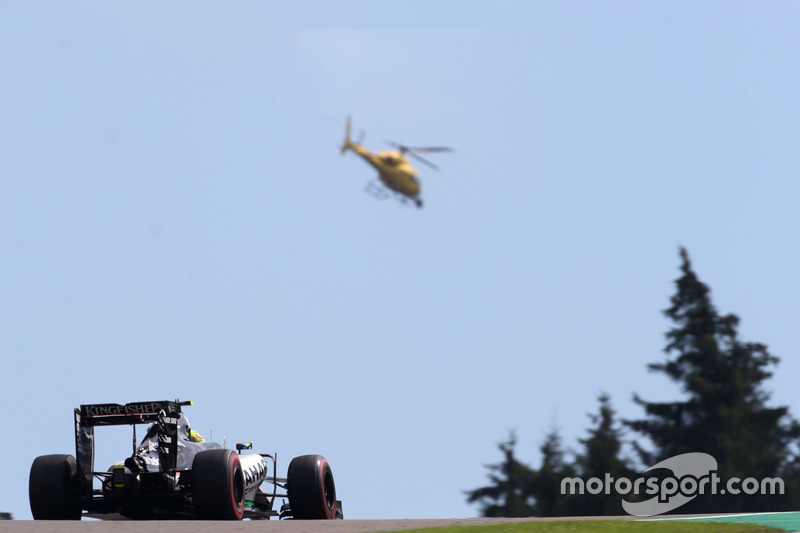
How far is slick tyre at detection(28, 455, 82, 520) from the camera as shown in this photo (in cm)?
1484

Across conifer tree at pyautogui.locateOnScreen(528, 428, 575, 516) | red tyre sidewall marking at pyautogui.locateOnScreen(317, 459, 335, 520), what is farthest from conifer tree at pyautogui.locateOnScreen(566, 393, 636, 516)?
red tyre sidewall marking at pyautogui.locateOnScreen(317, 459, 335, 520)

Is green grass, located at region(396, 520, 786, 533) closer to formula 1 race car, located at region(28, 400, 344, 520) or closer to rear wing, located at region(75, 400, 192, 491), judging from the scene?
formula 1 race car, located at region(28, 400, 344, 520)

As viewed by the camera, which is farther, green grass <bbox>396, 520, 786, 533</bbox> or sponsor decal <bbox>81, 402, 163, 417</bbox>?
sponsor decal <bbox>81, 402, 163, 417</bbox>

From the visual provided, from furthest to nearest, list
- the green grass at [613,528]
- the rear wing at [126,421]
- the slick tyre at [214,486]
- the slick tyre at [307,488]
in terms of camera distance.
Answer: the slick tyre at [307,488]
the rear wing at [126,421]
the slick tyre at [214,486]
the green grass at [613,528]

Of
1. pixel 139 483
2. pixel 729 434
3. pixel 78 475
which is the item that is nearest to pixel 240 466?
pixel 139 483

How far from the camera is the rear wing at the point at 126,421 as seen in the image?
14.4m

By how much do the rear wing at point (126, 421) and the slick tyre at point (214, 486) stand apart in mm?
691

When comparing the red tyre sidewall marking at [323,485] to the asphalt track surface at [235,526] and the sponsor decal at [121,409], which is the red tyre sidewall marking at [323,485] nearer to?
the asphalt track surface at [235,526]

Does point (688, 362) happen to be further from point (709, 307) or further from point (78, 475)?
point (78, 475)

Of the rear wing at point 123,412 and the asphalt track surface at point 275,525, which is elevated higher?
the rear wing at point 123,412

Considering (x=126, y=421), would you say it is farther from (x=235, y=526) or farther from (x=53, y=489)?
(x=235, y=526)

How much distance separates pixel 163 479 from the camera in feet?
47.1

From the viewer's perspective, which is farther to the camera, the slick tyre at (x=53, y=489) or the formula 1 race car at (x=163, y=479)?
the slick tyre at (x=53, y=489)

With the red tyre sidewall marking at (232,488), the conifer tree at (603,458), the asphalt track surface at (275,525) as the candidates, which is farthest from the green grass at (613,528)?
the conifer tree at (603,458)
